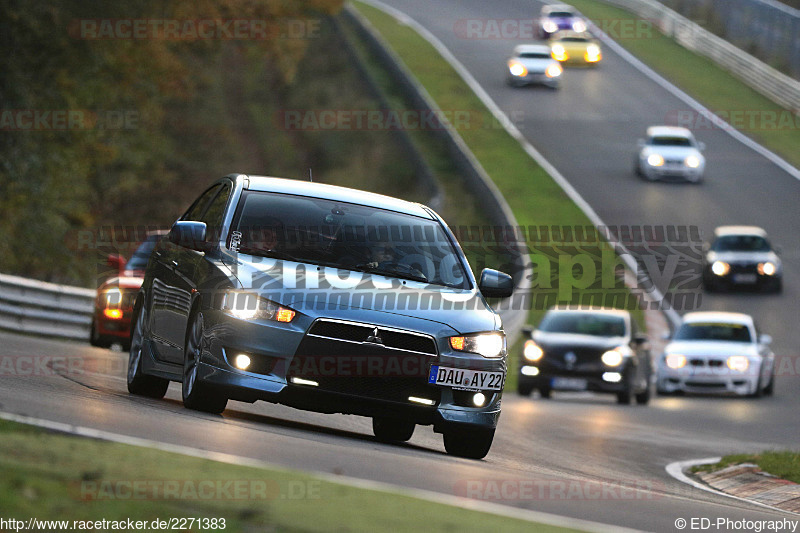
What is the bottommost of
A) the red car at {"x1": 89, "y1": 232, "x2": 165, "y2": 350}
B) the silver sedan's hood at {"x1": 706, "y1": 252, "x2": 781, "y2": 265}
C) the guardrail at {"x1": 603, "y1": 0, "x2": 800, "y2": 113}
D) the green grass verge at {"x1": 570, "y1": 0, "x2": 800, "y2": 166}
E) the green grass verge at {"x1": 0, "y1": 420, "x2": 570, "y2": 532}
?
the green grass verge at {"x1": 570, "y1": 0, "x2": 800, "y2": 166}

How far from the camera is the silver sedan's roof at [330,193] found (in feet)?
37.4

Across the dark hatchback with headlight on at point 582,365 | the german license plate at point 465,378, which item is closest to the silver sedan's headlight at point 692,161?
the dark hatchback with headlight on at point 582,365

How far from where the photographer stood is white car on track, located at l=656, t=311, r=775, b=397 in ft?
82.4

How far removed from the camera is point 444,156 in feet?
148

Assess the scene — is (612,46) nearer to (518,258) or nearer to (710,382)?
(518,258)

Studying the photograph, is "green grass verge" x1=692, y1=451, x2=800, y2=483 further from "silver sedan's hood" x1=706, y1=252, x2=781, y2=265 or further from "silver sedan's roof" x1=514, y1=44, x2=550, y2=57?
"silver sedan's roof" x1=514, y1=44, x2=550, y2=57

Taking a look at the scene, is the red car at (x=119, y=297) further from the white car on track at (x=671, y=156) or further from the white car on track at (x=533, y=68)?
the white car on track at (x=533, y=68)

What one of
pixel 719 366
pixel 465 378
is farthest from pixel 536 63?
pixel 465 378

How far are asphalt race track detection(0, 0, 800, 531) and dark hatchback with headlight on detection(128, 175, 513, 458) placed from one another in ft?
1.05

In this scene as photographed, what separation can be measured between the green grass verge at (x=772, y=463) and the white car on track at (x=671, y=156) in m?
31.0

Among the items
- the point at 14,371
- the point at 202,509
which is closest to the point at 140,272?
the point at 14,371

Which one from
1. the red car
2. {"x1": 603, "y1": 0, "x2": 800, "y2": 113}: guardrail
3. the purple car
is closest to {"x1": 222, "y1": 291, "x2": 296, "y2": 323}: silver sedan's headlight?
the red car

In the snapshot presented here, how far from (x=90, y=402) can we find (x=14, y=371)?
3.18m

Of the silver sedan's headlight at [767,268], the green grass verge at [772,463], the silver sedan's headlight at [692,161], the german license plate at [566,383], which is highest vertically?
the green grass verge at [772,463]
